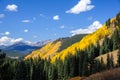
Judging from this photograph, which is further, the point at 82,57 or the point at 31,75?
the point at 82,57

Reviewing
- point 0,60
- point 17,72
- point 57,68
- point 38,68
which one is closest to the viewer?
point 0,60

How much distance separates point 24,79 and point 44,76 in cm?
1573

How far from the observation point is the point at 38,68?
15900 cm

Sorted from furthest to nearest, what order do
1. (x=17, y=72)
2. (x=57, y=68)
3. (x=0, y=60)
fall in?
(x=57, y=68)
(x=17, y=72)
(x=0, y=60)

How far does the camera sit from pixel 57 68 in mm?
172625

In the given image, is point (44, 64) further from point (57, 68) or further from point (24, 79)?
point (24, 79)

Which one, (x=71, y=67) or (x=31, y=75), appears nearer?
(x=31, y=75)

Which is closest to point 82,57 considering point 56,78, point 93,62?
point 93,62

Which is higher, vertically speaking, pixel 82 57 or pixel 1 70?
pixel 82 57

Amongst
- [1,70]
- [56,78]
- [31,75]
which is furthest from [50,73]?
[1,70]

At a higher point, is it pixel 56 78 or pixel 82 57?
pixel 82 57

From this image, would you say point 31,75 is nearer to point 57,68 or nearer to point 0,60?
point 57,68

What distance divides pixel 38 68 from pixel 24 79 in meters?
13.0

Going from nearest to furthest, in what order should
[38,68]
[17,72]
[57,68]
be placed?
[17,72], [38,68], [57,68]
